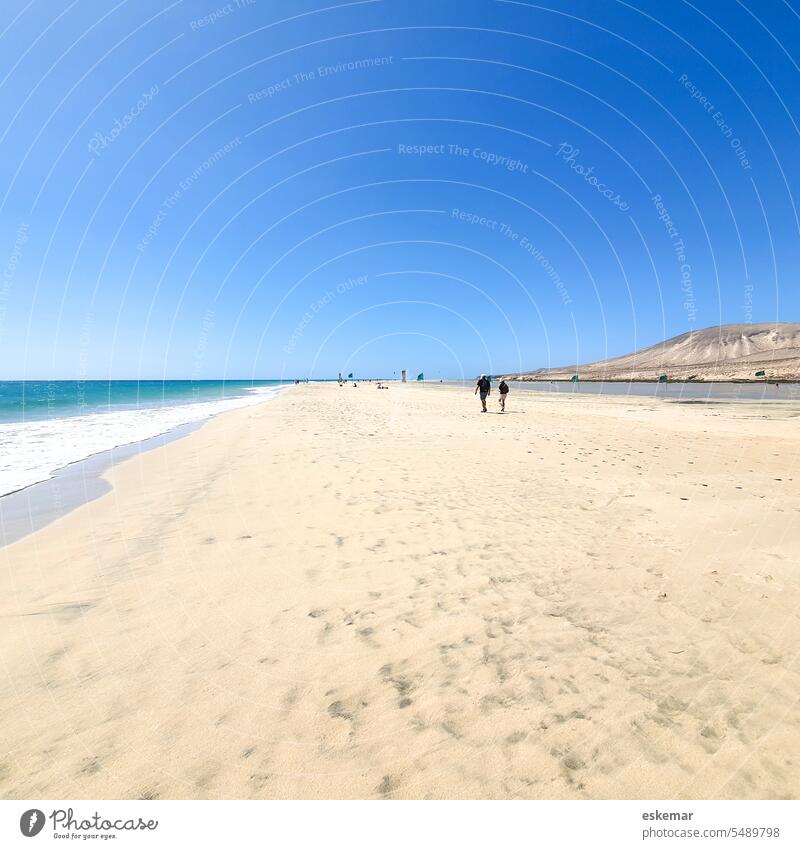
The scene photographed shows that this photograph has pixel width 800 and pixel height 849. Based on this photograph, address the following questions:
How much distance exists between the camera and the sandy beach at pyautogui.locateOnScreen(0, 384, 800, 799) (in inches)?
116

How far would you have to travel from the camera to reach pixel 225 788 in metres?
2.85

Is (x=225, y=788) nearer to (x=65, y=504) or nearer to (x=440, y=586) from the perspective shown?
(x=440, y=586)

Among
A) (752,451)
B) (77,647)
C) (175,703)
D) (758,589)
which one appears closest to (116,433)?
(77,647)

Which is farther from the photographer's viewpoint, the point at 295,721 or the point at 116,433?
the point at 116,433

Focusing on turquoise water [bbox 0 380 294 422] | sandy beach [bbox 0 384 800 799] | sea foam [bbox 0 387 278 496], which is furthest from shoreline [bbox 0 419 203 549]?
turquoise water [bbox 0 380 294 422]

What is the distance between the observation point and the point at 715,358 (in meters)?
138

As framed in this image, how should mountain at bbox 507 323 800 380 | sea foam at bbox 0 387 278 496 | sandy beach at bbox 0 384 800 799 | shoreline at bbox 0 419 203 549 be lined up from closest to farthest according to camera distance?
sandy beach at bbox 0 384 800 799 → shoreline at bbox 0 419 203 549 → sea foam at bbox 0 387 278 496 → mountain at bbox 507 323 800 380

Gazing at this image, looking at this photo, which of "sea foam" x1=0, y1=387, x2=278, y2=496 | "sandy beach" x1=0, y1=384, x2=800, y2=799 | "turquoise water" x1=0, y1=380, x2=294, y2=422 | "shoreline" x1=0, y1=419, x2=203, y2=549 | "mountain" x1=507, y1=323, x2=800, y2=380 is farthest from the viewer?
"mountain" x1=507, y1=323, x2=800, y2=380

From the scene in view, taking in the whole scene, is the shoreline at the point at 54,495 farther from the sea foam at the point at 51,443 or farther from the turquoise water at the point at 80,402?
the turquoise water at the point at 80,402

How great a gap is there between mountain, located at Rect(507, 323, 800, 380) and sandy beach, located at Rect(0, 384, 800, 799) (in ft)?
290

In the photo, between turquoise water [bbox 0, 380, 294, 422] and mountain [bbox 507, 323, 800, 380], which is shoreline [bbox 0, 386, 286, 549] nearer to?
turquoise water [bbox 0, 380, 294, 422]

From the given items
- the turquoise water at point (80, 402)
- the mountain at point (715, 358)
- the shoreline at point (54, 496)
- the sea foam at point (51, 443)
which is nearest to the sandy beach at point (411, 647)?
the shoreline at point (54, 496)

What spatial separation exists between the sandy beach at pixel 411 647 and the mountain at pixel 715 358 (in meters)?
88.3

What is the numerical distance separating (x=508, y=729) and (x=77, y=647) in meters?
4.84
